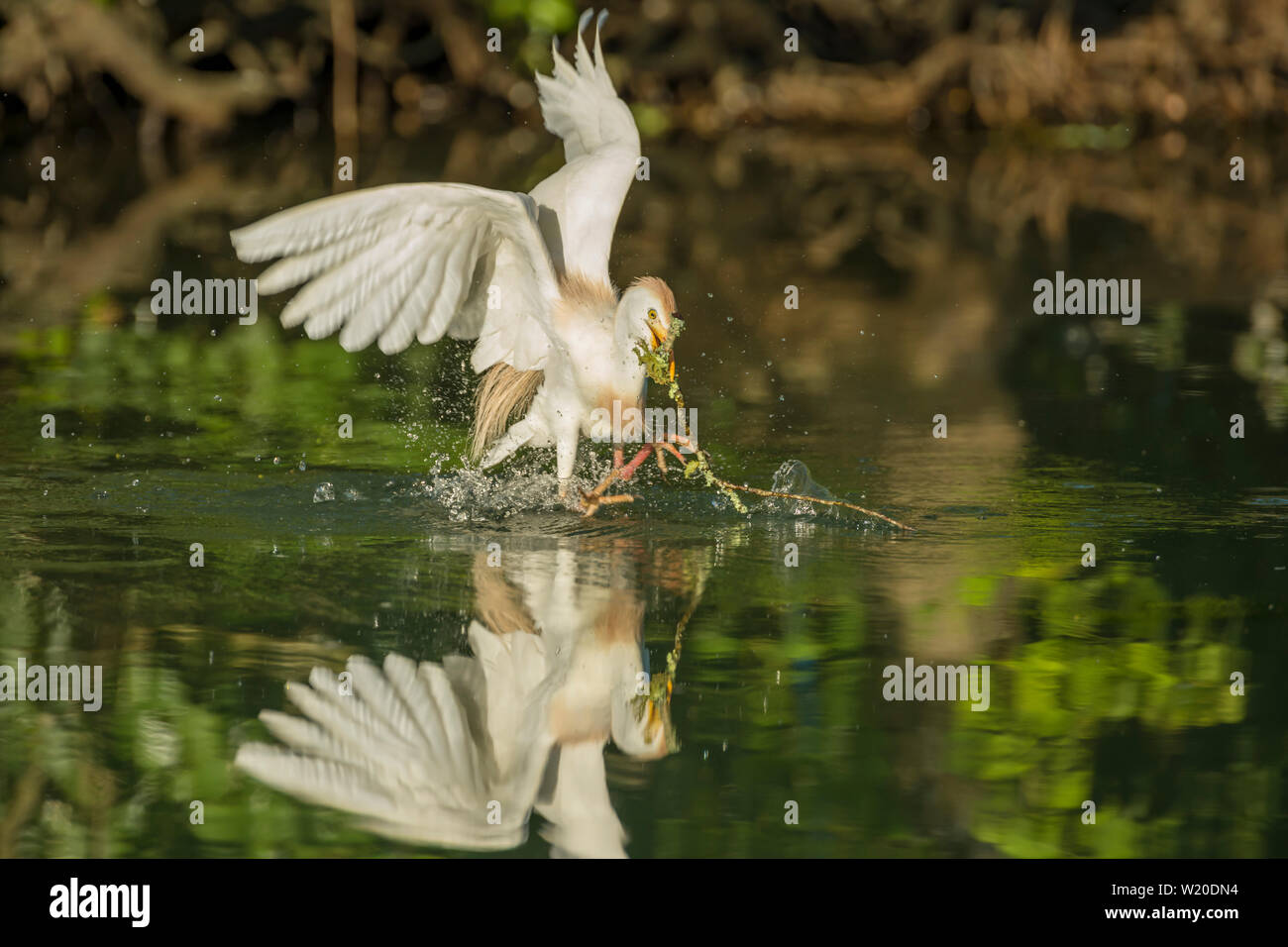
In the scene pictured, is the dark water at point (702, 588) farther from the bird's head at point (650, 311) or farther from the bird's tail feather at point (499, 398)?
the bird's head at point (650, 311)

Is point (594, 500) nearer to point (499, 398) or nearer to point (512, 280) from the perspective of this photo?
point (499, 398)

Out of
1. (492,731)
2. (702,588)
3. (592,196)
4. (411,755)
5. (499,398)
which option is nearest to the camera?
(411,755)

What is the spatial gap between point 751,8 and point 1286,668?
21.7 meters

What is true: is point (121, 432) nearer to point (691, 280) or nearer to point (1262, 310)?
point (691, 280)

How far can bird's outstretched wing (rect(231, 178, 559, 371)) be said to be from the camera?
763 centimetres

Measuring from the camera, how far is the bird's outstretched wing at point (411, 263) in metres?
7.63

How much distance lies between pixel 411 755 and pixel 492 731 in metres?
0.29

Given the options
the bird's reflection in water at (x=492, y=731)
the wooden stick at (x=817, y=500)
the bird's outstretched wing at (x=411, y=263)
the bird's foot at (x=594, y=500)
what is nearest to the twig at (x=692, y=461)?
the wooden stick at (x=817, y=500)

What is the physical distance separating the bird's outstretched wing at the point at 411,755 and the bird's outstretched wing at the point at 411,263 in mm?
1988

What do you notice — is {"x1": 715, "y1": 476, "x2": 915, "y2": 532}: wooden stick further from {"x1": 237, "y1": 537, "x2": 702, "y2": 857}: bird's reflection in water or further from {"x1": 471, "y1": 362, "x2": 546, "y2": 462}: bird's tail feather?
{"x1": 237, "y1": 537, "x2": 702, "y2": 857}: bird's reflection in water

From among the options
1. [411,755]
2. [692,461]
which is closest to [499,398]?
[692,461]

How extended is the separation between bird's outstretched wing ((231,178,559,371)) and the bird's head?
34 centimetres

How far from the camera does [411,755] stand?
224 inches

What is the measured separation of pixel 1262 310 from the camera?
45.5 feet
